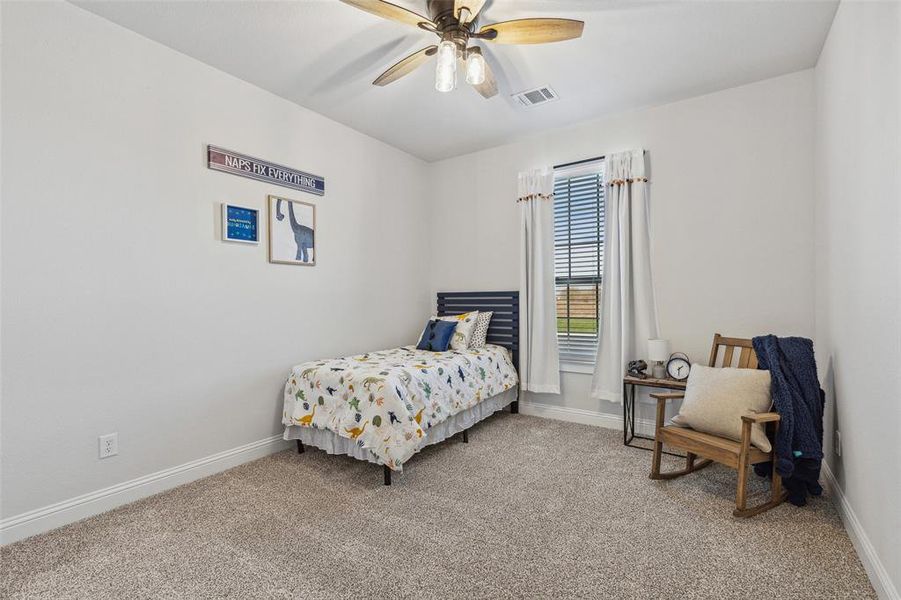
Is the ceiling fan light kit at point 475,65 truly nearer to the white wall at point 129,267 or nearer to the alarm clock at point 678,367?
the white wall at point 129,267

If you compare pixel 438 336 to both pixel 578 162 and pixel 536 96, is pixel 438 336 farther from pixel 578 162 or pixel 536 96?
pixel 536 96

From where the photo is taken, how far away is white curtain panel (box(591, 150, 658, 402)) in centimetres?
349

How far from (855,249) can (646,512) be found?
162cm

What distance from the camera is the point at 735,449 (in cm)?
222

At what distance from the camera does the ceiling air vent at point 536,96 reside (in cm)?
319

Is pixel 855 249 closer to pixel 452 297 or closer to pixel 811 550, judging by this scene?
pixel 811 550

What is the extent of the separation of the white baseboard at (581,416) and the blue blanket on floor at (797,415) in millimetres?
1268

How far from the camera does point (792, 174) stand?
2.98 m

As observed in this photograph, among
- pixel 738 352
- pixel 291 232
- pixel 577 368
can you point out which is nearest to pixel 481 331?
pixel 577 368

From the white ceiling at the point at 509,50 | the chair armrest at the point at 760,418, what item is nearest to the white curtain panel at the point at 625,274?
the white ceiling at the point at 509,50

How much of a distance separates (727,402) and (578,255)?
6.11 ft

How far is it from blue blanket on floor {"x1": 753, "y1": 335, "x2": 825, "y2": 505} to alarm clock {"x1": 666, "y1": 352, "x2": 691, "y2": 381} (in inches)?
32.7

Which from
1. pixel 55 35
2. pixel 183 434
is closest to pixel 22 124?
pixel 55 35

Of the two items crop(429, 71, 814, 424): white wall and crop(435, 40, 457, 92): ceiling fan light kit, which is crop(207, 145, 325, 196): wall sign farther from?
crop(429, 71, 814, 424): white wall
